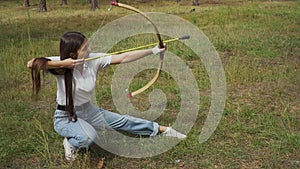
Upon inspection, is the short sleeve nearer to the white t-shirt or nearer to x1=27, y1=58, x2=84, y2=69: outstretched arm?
the white t-shirt

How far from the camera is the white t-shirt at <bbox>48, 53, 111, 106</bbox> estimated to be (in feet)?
11.8

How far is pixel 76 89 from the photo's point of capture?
361 centimetres

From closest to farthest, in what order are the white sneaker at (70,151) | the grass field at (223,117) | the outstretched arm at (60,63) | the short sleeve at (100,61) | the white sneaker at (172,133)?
the outstretched arm at (60,63)
the white sneaker at (70,151)
the grass field at (223,117)
the short sleeve at (100,61)
the white sneaker at (172,133)

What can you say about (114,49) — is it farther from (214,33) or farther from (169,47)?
(214,33)

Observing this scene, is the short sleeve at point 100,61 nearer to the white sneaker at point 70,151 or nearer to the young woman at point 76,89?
the young woman at point 76,89

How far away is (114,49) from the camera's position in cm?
888

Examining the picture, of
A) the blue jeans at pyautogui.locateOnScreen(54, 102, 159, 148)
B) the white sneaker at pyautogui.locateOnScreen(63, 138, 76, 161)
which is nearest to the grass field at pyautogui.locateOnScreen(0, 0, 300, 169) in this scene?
the white sneaker at pyautogui.locateOnScreen(63, 138, 76, 161)

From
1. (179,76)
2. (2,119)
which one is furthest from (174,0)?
(2,119)

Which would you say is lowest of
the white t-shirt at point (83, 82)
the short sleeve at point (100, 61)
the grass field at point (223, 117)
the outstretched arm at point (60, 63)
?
the grass field at point (223, 117)

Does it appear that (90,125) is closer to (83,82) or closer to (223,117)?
(83,82)

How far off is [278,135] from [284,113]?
0.66m

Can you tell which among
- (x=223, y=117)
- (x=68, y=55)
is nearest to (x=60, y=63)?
(x=68, y=55)

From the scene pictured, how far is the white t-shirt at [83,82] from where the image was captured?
360cm

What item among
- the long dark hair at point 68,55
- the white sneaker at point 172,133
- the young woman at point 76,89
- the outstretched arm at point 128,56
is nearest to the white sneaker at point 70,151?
the young woman at point 76,89
